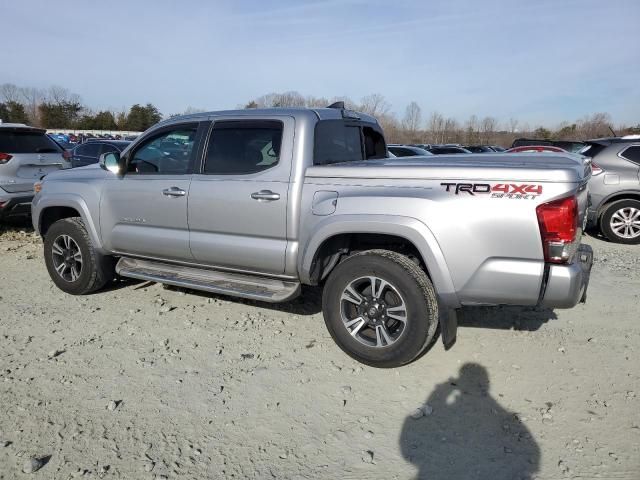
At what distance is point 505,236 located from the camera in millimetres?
3047

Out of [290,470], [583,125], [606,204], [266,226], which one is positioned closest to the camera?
[290,470]

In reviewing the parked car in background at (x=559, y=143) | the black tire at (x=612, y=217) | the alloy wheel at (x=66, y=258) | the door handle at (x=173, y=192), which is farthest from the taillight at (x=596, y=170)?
the alloy wheel at (x=66, y=258)

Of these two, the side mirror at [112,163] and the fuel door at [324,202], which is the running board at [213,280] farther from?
the side mirror at [112,163]

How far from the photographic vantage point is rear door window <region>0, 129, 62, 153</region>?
Answer: 24.8ft

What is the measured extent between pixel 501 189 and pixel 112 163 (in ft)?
11.9

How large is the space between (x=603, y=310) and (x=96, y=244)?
5055 millimetres

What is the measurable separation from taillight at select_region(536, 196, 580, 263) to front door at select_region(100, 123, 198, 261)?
9.43 ft

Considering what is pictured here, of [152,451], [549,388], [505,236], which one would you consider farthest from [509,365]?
[152,451]

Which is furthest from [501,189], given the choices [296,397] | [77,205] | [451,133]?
[451,133]

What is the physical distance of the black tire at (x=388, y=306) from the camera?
133 inches

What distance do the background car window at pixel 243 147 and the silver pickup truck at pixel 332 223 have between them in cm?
1

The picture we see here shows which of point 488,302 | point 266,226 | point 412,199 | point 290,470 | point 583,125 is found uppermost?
point 583,125

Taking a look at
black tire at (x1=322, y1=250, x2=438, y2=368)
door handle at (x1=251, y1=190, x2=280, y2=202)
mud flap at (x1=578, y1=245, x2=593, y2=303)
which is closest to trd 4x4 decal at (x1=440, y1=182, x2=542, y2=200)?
black tire at (x1=322, y1=250, x2=438, y2=368)

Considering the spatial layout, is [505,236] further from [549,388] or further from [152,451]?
[152,451]
